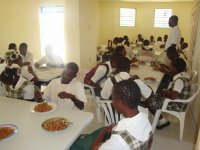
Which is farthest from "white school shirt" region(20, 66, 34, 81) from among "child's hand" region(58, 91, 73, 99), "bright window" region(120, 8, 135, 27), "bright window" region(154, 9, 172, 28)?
"bright window" region(154, 9, 172, 28)

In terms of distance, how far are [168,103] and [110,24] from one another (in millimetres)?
6404

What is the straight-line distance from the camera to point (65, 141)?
4.58ft

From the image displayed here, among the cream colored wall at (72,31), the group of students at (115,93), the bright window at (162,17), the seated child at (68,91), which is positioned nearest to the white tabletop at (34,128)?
the group of students at (115,93)

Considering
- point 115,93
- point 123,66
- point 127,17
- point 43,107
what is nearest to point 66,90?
point 43,107

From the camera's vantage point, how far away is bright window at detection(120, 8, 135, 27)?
27.8 ft

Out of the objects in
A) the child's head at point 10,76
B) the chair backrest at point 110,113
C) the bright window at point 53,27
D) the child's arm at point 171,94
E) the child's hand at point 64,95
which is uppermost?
the bright window at point 53,27

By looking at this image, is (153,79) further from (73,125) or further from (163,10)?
(163,10)

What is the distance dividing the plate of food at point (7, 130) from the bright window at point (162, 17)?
7814 millimetres

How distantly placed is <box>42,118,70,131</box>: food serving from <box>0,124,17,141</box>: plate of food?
0.21 m

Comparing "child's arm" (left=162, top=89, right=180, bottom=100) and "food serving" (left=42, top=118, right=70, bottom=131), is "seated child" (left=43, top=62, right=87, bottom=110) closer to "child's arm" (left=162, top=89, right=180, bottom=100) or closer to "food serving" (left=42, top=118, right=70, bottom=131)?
"food serving" (left=42, top=118, right=70, bottom=131)

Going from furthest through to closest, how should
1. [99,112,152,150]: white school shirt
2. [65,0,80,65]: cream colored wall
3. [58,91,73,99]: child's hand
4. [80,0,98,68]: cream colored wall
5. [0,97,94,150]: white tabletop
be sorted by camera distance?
[80,0,98,68]: cream colored wall, [65,0,80,65]: cream colored wall, [58,91,73,99]: child's hand, [0,97,94,150]: white tabletop, [99,112,152,150]: white school shirt

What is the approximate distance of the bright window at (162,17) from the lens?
8203mm

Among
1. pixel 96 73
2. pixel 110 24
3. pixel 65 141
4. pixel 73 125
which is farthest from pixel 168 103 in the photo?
pixel 110 24

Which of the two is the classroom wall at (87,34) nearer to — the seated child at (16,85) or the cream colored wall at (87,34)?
the cream colored wall at (87,34)
